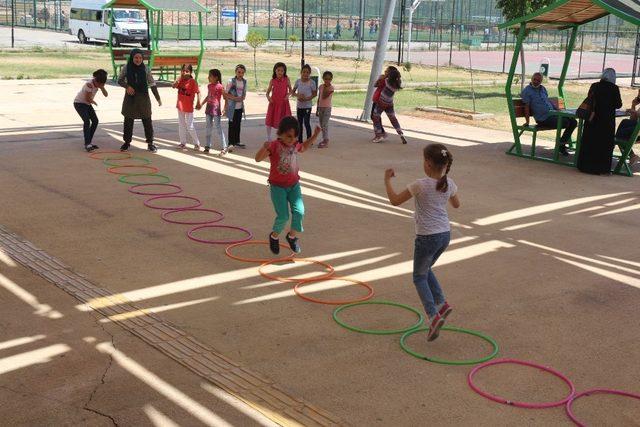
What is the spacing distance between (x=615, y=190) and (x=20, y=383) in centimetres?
991

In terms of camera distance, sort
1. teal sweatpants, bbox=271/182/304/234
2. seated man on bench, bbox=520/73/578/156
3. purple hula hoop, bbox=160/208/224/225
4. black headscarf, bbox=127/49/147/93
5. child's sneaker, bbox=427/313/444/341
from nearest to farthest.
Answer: child's sneaker, bbox=427/313/444/341 → teal sweatpants, bbox=271/182/304/234 → purple hula hoop, bbox=160/208/224/225 → black headscarf, bbox=127/49/147/93 → seated man on bench, bbox=520/73/578/156

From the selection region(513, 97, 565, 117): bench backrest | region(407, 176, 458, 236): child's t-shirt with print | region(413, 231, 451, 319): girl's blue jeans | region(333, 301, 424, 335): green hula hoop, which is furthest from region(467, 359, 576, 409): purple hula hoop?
region(513, 97, 565, 117): bench backrest

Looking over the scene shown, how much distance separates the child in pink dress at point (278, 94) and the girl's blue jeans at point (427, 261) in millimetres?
8563

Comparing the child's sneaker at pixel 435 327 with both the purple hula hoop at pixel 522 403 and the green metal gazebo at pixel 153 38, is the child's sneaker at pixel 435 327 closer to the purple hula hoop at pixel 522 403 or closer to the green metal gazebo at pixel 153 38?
the purple hula hoop at pixel 522 403

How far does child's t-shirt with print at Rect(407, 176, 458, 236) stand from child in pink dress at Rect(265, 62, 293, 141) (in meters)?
8.54

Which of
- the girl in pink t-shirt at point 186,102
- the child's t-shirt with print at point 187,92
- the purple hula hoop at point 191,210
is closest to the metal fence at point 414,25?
the girl in pink t-shirt at point 186,102

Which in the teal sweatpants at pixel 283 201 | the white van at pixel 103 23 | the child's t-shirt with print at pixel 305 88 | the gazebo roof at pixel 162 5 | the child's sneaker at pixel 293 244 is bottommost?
the child's sneaker at pixel 293 244

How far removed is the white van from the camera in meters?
41.6

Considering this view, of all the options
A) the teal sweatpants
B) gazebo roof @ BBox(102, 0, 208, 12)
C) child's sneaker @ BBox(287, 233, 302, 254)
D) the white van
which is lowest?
child's sneaker @ BBox(287, 233, 302, 254)

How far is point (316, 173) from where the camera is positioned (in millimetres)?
13109

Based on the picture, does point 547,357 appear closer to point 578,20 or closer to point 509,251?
point 509,251

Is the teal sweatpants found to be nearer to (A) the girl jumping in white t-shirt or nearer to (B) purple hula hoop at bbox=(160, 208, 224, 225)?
(B) purple hula hoop at bbox=(160, 208, 224, 225)

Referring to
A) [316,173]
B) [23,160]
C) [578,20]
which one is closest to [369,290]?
[316,173]

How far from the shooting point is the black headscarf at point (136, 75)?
1366 centimetres
